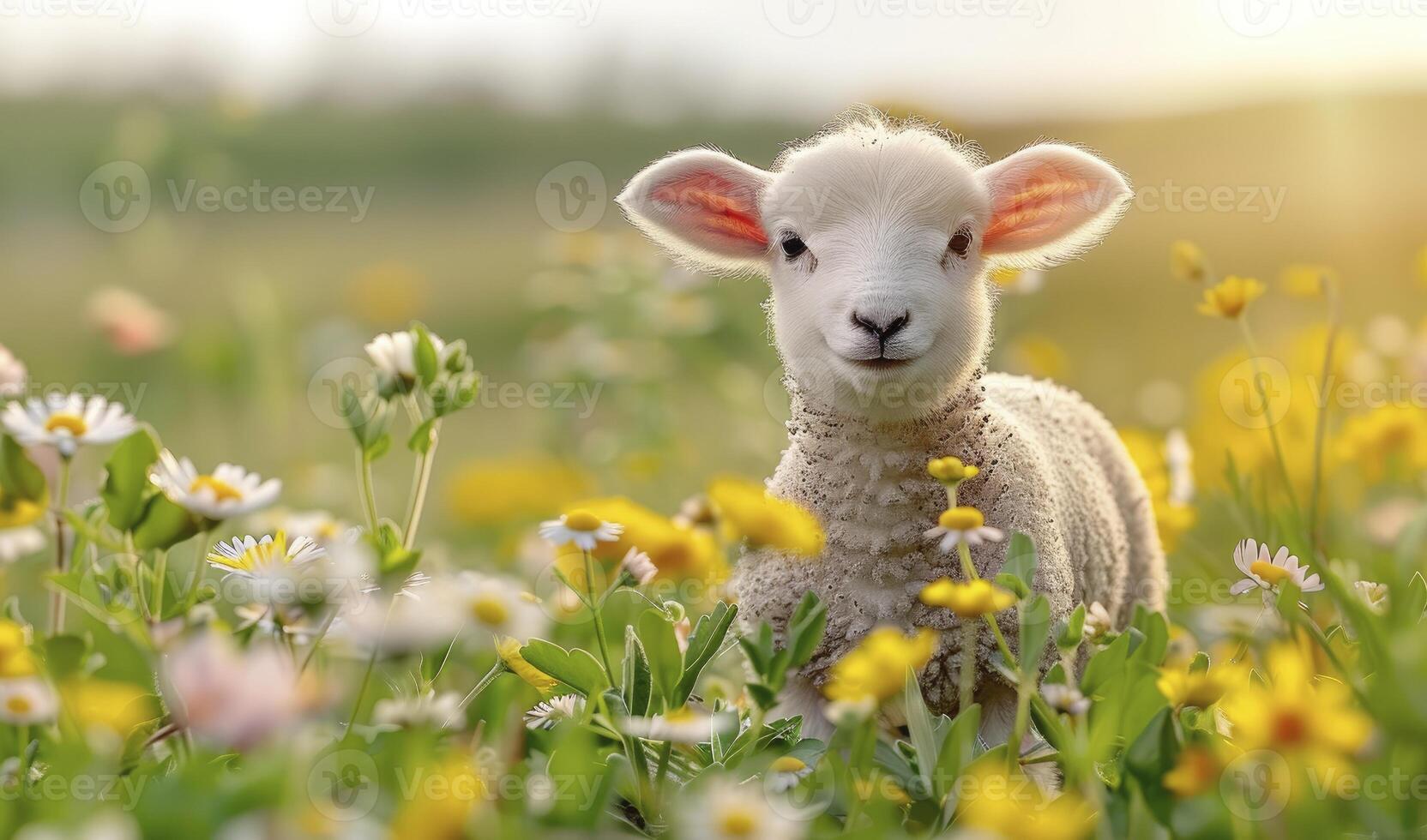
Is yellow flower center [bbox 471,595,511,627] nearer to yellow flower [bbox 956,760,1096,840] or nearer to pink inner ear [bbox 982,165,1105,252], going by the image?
yellow flower [bbox 956,760,1096,840]

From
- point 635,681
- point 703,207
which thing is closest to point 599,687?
point 635,681

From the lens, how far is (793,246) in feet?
8.01

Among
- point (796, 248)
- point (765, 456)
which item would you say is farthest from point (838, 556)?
point (765, 456)

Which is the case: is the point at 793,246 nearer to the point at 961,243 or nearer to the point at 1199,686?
the point at 961,243

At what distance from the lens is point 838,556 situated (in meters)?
2.22

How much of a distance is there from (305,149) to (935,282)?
8992 millimetres

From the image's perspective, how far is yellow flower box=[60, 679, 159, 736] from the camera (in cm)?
131

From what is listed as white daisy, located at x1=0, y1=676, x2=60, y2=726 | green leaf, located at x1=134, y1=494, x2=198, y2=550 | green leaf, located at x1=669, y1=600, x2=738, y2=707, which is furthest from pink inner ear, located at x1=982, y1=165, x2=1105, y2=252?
white daisy, located at x1=0, y1=676, x2=60, y2=726

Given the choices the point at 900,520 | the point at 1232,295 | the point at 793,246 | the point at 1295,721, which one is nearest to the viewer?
the point at 1295,721

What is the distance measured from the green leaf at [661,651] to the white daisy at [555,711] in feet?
0.44

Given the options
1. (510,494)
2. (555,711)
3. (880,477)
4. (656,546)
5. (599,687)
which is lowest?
(510,494)

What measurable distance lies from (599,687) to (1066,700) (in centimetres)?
65

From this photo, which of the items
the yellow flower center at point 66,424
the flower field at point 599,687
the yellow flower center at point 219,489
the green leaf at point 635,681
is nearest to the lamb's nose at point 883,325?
the flower field at point 599,687

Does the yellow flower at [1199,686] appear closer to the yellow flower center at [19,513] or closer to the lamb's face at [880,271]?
the lamb's face at [880,271]
